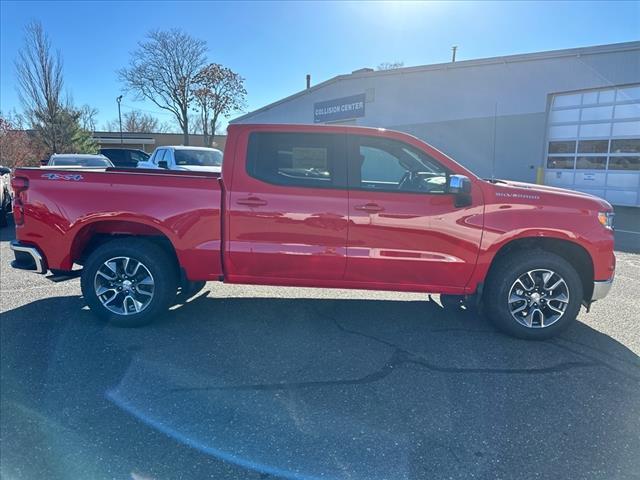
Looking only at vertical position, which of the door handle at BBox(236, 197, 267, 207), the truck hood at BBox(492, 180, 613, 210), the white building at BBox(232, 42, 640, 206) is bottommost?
the door handle at BBox(236, 197, 267, 207)

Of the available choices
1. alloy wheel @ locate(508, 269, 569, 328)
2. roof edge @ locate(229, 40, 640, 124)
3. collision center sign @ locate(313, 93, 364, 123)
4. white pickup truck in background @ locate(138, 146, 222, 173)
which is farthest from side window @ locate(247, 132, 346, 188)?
collision center sign @ locate(313, 93, 364, 123)

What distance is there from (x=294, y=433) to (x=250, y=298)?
2.72 meters

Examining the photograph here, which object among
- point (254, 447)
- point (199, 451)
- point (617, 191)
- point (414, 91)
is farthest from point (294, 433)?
point (414, 91)

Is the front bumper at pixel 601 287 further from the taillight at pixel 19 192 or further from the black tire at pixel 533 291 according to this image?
the taillight at pixel 19 192

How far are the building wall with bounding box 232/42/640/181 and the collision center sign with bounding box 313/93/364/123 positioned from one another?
520mm

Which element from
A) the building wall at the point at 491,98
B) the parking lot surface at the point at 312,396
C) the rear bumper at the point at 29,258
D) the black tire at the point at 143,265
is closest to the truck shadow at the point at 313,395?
the parking lot surface at the point at 312,396

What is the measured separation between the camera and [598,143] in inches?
580

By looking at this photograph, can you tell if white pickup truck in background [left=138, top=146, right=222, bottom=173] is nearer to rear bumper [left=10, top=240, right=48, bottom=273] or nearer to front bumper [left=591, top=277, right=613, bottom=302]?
rear bumper [left=10, top=240, right=48, bottom=273]

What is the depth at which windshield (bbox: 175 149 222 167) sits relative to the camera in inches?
483

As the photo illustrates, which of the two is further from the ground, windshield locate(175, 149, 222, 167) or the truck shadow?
windshield locate(175, 149, 222, 167)

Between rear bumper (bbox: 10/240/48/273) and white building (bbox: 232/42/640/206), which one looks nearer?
rear bumper (bbox: 10/240/48/273)

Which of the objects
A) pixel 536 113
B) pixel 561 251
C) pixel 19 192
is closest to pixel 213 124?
pixel 536 113

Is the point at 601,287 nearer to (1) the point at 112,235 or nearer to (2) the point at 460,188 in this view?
(2) the point at 460,188

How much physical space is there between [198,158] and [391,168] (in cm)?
947
